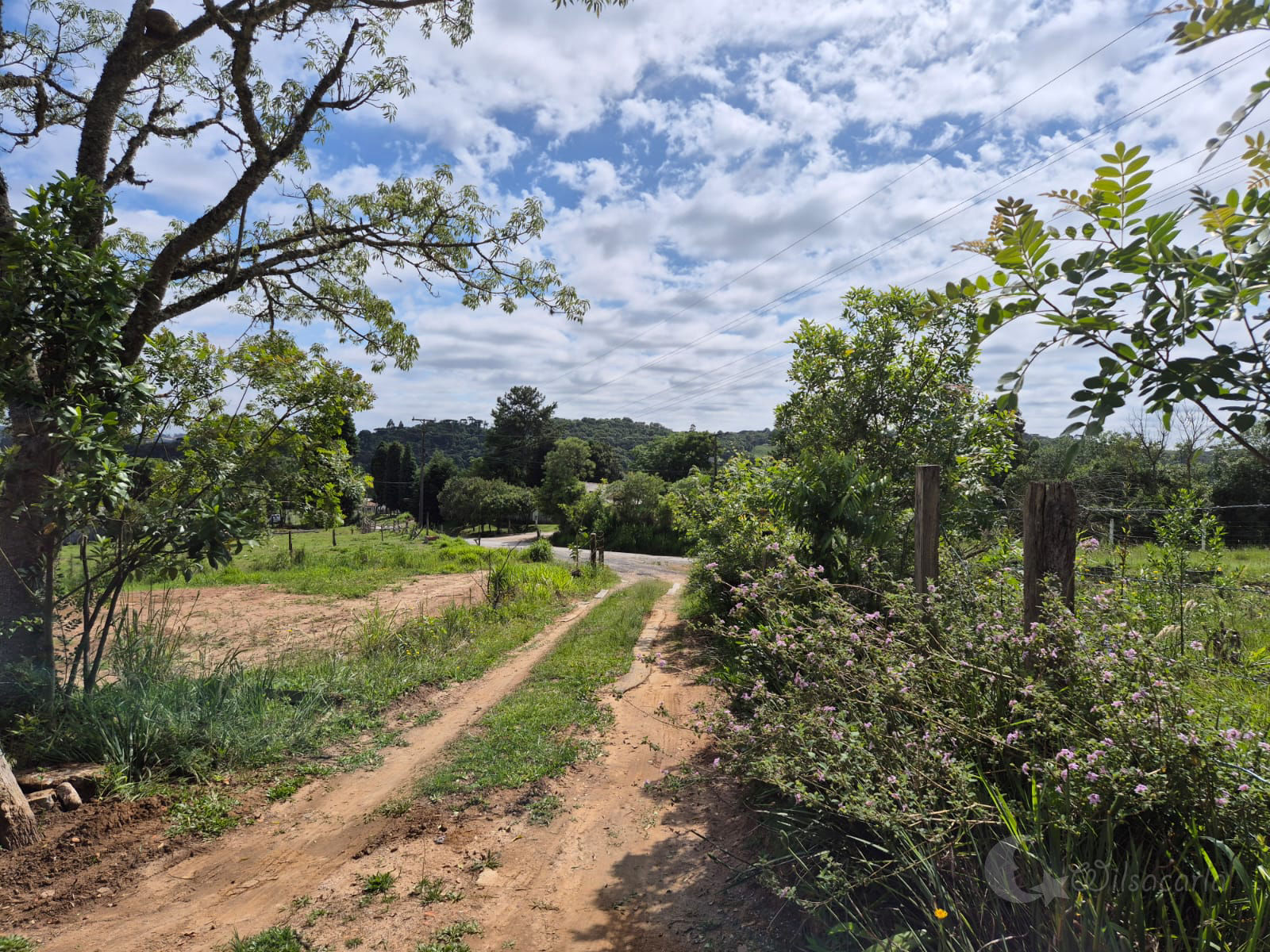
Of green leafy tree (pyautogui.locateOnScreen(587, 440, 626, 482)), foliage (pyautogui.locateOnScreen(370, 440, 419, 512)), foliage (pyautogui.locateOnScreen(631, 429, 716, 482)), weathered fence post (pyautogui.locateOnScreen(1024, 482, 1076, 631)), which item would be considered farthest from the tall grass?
foliage (pyautogui.locateOnScreen(370, 440, 419, 512))

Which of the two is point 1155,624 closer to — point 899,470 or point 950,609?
point 950,609

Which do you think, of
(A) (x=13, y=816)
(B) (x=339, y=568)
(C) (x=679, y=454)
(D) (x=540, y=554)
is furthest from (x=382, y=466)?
(A) (x=13, y=816)

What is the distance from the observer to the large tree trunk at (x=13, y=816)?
3.37 m

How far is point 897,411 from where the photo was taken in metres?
6.03

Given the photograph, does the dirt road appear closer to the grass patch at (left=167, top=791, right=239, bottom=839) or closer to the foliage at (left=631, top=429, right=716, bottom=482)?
the grass patch at (left=167, top=791, right=239, bottom=839)

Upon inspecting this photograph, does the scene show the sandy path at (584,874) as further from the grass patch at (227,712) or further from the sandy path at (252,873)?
the grass patch at (227,712)

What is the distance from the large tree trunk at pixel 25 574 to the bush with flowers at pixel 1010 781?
482 cm

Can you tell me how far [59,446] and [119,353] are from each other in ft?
4.39

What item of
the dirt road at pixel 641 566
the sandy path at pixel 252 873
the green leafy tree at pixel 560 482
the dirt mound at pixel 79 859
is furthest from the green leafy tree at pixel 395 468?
the dirt mound at pixel 79 859

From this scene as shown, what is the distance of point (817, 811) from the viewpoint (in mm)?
2977

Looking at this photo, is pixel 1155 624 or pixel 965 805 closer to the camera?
pixel 965 805

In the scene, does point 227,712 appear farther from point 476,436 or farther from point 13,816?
point 476,436

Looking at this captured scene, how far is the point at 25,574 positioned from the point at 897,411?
279 inches

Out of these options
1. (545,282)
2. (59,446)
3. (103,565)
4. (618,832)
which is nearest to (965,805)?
(618,832)
